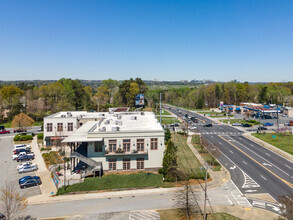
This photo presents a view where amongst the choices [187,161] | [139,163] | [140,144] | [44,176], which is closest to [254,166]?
[187,161]

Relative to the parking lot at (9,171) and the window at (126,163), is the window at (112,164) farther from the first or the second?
the parking lot at (9,171)

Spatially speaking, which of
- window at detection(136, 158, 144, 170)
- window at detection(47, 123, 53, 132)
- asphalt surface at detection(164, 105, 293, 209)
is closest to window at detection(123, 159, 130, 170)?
window at detection(136, 158, 144, 170)

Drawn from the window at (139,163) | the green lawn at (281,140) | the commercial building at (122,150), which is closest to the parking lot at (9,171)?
the commercial building at (122,150)

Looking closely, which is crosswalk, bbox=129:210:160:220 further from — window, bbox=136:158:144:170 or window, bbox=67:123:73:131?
window, bbox=67:123:73:131

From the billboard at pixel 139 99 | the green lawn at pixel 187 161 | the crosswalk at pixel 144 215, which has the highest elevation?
the billboard at pixel 139 99

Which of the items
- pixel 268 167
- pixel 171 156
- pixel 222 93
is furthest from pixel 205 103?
pixel 171 156

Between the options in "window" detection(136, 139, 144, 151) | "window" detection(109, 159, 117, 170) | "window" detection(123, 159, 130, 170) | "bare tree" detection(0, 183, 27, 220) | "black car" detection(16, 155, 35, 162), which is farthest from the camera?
"black car" detection(16, 155, 35, 162)
